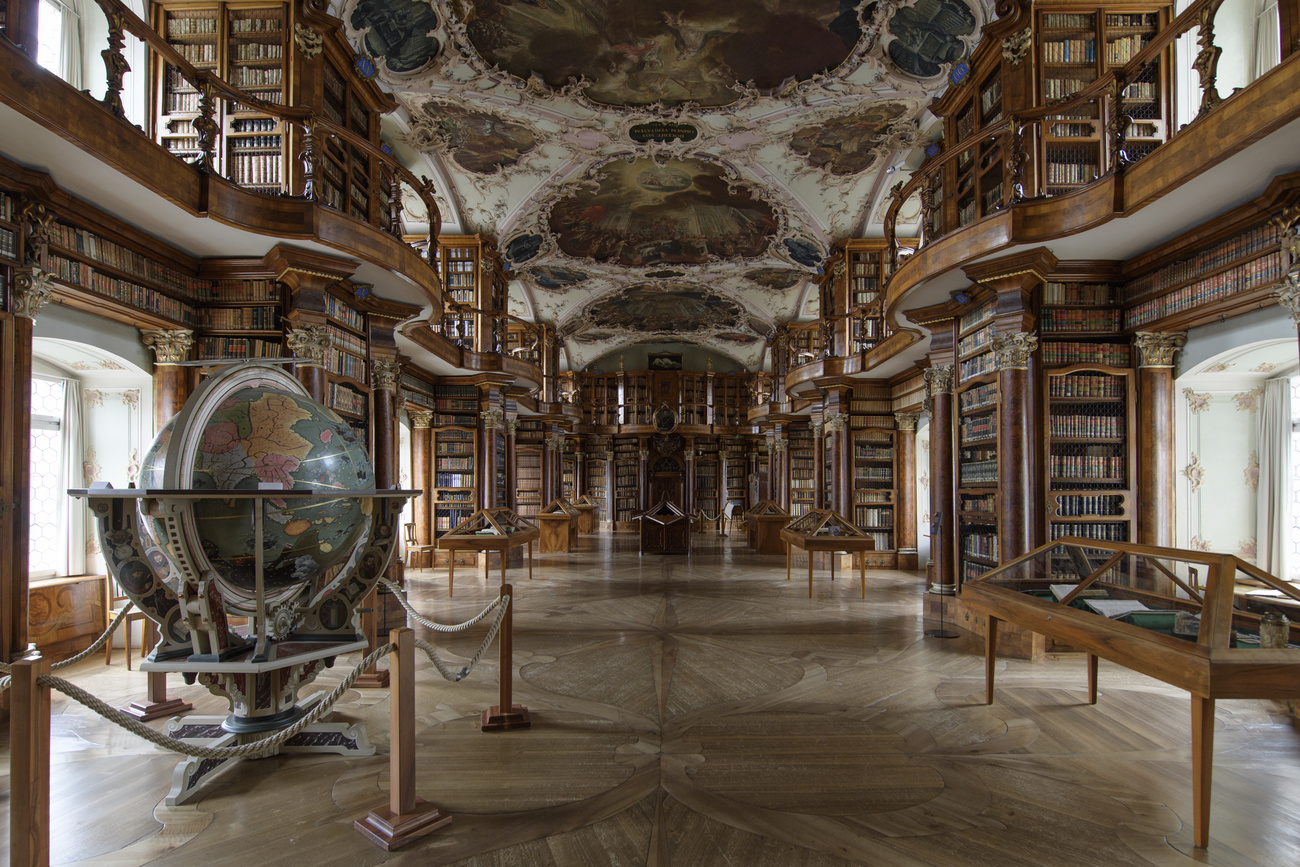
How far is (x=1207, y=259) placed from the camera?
598 centimetres

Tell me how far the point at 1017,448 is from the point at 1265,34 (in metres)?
4.81

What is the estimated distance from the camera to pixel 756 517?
1608 cm

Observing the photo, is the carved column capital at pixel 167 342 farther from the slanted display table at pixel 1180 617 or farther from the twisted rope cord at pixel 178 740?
the slanted display table at pixel 1180 617

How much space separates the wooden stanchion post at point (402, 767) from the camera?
10.1 ft

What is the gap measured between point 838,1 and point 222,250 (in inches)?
294

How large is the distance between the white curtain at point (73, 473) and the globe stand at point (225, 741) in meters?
3.42

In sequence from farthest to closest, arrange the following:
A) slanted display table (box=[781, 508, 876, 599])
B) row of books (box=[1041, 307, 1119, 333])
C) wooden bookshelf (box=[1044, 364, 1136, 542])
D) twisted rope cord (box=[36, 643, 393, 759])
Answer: slanted display table (box=[781, 508, 876, 599]) < row of books (box=[1041, 307, 1119, 333]) < wooden bookshelf (box=[1044, 364, 1136, 542]) < twisted rope cord (box=[36, 643, 393, 759])

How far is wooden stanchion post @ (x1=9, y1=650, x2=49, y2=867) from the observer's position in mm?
2391

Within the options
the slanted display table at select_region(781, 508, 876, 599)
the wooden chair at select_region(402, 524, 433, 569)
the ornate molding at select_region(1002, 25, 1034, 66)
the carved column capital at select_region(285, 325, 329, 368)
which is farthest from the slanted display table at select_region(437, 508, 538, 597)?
the ornate molding at select_region(1002, 25, 1034, 66)

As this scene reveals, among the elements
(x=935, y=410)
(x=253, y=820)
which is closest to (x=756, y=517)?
(x=935, y=410)

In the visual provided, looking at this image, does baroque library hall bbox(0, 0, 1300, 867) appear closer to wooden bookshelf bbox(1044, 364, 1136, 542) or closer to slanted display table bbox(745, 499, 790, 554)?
wooden bookshelf bbox(1044, 364, 1136, 542)

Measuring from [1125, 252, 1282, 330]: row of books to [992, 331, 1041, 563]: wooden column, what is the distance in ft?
3.42

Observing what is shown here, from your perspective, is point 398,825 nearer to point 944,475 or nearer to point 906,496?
point 944,475

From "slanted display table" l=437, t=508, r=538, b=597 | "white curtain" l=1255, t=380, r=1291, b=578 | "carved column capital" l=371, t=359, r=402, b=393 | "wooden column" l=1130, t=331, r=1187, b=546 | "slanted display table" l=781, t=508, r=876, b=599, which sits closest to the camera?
"wooden column" l=1130, t=331, r=1187, b=546
